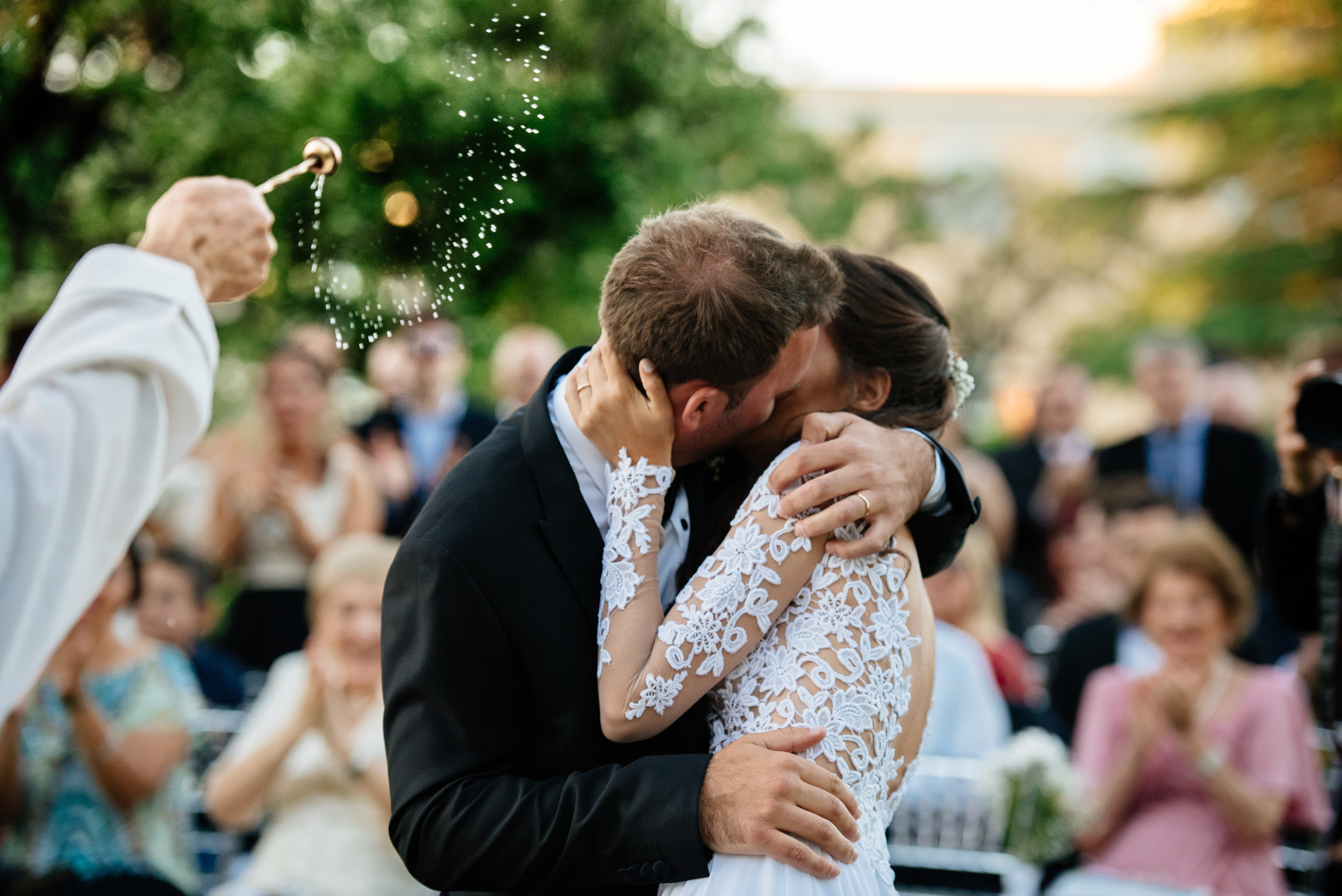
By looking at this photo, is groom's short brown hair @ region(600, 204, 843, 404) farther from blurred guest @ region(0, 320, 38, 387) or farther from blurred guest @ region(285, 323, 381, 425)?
blurred guest @ region(0, 320, 38, 387)

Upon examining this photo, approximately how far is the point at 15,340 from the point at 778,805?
4.37 m

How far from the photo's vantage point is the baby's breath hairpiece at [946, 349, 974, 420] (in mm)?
3119

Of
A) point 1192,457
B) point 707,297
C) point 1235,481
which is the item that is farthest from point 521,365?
point 707,297

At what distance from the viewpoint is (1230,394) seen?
9758 mm

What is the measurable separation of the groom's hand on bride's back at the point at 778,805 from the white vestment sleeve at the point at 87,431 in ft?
3.93

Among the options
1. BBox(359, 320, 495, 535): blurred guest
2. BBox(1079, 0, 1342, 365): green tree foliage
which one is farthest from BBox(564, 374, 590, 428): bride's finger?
BBox(1079, 0, 1342, 365): green tree foliage

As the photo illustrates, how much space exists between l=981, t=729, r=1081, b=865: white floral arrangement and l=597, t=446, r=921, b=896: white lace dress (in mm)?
2481

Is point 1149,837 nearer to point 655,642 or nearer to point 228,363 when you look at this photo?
point 655,642

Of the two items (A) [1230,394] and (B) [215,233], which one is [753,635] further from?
(A) [1230,394]

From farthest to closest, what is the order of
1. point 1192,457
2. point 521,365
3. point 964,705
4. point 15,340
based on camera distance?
point 1192,457 → point 521,365 → point 964,705 → point 15,340

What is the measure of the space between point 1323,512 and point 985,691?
1907 mm

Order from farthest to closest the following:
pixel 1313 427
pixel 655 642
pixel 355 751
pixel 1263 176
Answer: pixel 1263 176 → pixel 355 751 → pixel 1313 427 → pixel 655 642

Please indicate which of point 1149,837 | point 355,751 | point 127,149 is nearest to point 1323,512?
point 1149,837

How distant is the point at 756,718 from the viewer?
2500 mm
